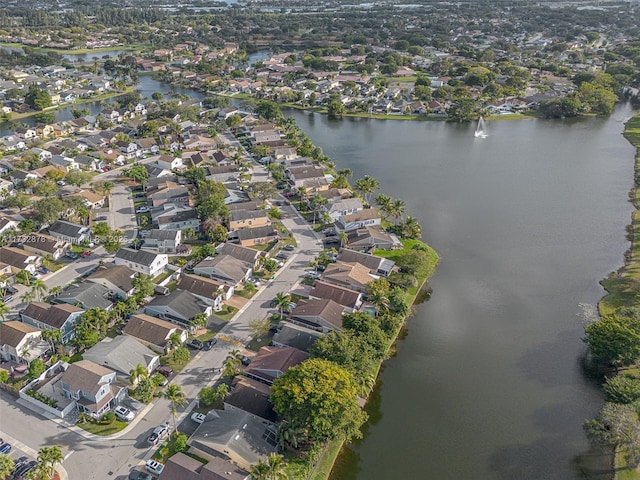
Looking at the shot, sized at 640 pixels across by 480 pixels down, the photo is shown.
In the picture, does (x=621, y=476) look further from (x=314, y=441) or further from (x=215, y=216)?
(x=215, y=216)

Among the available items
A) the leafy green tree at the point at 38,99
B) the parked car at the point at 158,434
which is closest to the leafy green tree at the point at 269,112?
the leafy green tree at the point at 38,99

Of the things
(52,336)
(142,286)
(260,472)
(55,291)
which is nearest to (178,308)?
(142,286)

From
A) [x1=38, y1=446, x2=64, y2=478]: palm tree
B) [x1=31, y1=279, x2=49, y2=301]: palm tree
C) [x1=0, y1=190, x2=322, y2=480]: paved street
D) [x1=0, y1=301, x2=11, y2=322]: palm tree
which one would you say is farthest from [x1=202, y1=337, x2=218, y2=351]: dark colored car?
[x1=0, y1=301, x2=11, y2=322]: palm tree

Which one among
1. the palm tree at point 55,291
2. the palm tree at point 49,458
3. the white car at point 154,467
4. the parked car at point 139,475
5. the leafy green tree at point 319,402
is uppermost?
the leafy green tree at point 319,402

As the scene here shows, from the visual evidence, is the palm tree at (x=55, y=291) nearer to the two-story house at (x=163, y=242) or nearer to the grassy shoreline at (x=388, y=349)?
the two-story house at (x=163, y=242)

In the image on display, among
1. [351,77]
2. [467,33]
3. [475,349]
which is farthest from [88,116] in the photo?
Answer: [467,33]

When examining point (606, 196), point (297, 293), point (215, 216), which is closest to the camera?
point (297, 293)
